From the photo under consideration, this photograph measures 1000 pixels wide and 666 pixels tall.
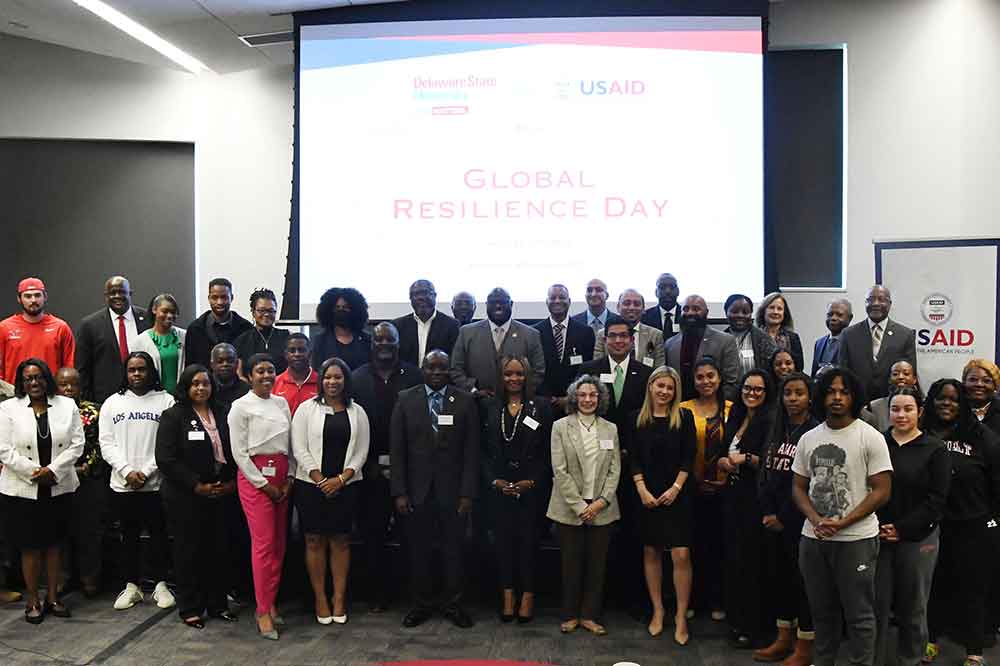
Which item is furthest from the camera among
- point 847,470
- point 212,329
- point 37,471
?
point 212,329

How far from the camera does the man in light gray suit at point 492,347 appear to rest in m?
5.49

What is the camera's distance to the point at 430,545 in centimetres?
500

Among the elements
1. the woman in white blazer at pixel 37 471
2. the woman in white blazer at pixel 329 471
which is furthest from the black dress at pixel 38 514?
the woman in white blazer at pixel 329 471

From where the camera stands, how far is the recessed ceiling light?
7.05 metres

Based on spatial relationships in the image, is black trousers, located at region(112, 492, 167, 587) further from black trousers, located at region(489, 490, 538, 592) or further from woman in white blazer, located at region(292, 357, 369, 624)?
black trousers, located at region(489, 490, 538, 592)

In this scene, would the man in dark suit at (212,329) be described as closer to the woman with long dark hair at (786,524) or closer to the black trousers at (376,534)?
the black trousers at (376,534)

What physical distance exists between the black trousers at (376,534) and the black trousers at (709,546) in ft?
5.52

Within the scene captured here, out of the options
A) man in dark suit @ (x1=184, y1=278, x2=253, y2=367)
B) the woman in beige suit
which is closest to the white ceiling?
man in dark suit @ (x1=184, y1=278, x2=253, y2=367)

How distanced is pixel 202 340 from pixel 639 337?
2688 mm

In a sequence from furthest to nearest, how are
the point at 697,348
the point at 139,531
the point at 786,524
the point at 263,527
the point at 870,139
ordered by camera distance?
the point at 870,139, the point at 697,348, the point at 139,531, the point at 263,527, the point at 786,524

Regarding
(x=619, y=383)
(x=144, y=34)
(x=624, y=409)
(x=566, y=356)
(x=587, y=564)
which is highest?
(x=144, y=34)

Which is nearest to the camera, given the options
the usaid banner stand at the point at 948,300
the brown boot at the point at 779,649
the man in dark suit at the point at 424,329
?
the brown boot at the point at 779,649

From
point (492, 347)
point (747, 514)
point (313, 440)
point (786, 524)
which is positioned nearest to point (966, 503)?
point (786, 524)

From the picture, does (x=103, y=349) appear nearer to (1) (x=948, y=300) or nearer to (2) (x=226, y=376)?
(2) (x=226, y=376)
